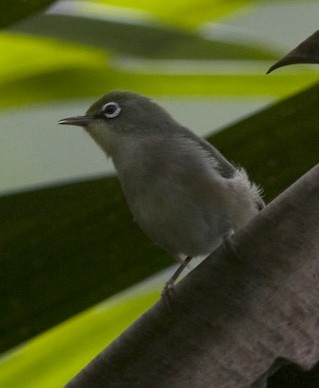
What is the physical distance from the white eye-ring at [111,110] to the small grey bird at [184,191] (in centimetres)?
15

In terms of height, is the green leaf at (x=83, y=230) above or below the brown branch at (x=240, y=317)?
below

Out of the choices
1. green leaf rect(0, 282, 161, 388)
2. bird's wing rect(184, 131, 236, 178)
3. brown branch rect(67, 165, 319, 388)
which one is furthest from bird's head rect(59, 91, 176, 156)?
brown branch rect(67, 165, 319, 388)

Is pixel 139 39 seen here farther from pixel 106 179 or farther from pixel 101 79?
pixel 106 179

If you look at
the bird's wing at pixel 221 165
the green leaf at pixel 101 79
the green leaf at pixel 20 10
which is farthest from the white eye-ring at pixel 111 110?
the green leaf at pixel 20 10

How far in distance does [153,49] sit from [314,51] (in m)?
0.57

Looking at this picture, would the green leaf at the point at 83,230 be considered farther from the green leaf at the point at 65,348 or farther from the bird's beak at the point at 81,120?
the bird's beak at the point at 81,120

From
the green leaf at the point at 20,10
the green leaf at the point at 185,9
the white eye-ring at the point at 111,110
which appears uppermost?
the green leaf at the point at 20,10

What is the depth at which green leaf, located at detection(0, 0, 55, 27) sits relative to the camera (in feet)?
2.67

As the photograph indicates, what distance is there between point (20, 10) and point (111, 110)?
3.35 ft

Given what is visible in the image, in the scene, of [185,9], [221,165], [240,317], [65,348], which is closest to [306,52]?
[240,317]

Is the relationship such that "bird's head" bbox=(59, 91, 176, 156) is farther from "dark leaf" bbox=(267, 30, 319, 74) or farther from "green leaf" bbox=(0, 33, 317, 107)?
"dark leaf" bbox=(267, 30, 319, 74)

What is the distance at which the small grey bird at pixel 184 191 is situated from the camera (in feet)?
4.60

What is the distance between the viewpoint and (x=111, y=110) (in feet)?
6.02

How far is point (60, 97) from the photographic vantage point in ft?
3.38
